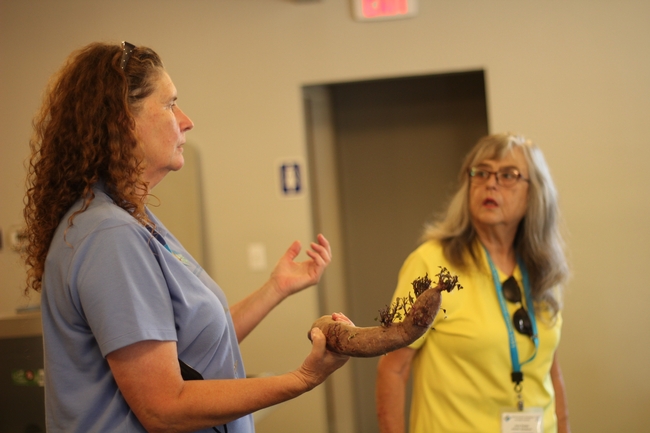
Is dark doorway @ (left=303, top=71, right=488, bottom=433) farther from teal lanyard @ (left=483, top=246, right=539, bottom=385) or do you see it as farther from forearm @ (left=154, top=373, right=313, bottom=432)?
forearm @ (left=154, top=373, right=313, bottom=432)

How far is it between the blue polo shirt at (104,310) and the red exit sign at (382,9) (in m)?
2.66

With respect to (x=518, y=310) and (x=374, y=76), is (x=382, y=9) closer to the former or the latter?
(x=374, y=76)

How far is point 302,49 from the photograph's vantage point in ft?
11.6

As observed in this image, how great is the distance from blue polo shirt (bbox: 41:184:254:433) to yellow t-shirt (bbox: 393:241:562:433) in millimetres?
760

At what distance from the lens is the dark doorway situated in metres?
3.97

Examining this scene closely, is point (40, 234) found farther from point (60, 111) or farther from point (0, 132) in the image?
point (0, 132)

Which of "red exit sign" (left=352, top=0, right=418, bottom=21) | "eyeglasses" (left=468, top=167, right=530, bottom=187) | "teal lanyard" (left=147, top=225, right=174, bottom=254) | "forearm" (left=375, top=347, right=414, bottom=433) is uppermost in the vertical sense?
"red exit sign" (left=352, top=0, right=418, bottom=21)

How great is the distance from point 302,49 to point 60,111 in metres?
2.55

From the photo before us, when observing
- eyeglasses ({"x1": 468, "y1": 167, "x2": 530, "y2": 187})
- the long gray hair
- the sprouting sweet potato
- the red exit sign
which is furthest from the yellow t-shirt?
the red exit sign

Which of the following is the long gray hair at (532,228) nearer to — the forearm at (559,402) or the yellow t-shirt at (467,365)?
the yellow t-shirt at (467,365)

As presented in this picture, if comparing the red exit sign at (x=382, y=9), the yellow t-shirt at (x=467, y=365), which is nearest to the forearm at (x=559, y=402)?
the yellow t-shirt at (x=467, y=365)

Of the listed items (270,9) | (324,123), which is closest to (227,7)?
(270,9)

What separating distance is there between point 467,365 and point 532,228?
522 mm

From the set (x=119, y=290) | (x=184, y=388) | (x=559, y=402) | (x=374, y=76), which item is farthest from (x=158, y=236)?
(x=374, y=76)
